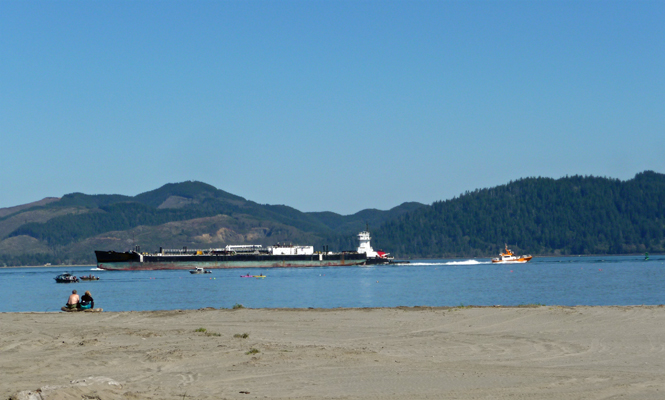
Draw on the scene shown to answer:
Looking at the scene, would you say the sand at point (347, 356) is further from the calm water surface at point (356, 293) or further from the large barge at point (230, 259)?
the large barge at point (230, 259)

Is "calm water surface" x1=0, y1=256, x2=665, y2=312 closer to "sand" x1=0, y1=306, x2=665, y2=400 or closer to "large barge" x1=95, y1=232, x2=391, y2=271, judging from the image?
"sand" x1=0, y1=306, x2=665, y2=400

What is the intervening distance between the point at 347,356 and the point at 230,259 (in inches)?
5811

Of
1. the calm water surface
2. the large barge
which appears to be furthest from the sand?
the large barge

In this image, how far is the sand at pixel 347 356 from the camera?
14.6m

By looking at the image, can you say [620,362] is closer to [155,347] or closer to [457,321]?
[457,321]

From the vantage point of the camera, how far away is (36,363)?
18.0 metres

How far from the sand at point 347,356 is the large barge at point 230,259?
13145cm

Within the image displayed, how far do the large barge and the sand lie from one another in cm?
13145

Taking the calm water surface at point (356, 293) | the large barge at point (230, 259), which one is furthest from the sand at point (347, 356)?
the large barge at point (230, 259)

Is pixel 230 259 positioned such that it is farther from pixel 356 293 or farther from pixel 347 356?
pixel 347 356

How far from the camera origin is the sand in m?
14.6

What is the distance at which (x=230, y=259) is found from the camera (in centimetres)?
16438

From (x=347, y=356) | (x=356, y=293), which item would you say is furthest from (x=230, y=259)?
(x=347, y=356)

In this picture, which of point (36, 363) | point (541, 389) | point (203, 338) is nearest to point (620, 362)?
point (541, 389)
